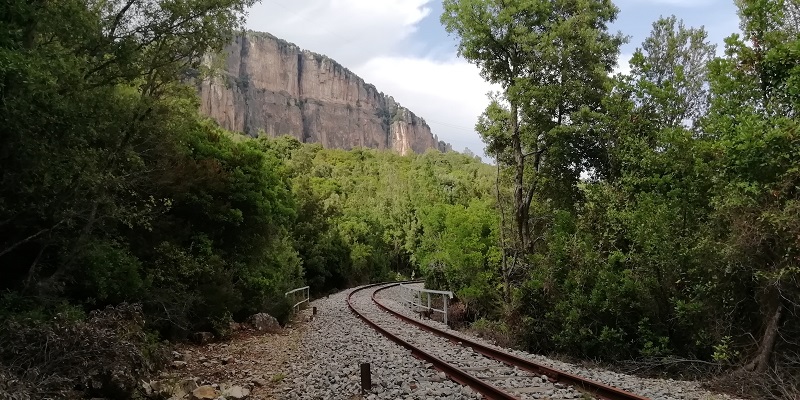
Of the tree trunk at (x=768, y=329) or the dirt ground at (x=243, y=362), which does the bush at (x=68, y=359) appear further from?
the tree trunk at (x=768, y=329)

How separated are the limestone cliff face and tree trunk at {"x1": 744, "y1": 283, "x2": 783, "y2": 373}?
123213 mm

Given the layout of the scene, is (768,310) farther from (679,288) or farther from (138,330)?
(138,330)

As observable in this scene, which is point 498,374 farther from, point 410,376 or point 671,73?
point 671,73

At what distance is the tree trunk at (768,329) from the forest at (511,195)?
50 millimetres

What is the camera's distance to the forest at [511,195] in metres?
7.73

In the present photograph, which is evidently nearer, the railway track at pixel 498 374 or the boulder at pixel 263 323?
the railway track at pixel 498 374

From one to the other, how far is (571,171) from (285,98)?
151 metres

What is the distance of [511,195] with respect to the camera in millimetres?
18078

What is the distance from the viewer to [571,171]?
1561 cm

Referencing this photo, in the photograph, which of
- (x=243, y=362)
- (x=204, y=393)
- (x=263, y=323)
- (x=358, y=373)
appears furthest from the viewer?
(x=263, y=323)

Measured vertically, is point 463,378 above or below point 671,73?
below

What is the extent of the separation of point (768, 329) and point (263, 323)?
13475 millimetres

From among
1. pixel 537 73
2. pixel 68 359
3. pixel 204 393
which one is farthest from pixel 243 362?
pixel 537 73

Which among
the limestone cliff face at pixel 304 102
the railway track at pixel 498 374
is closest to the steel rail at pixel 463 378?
the railway track at pixel 498 374
